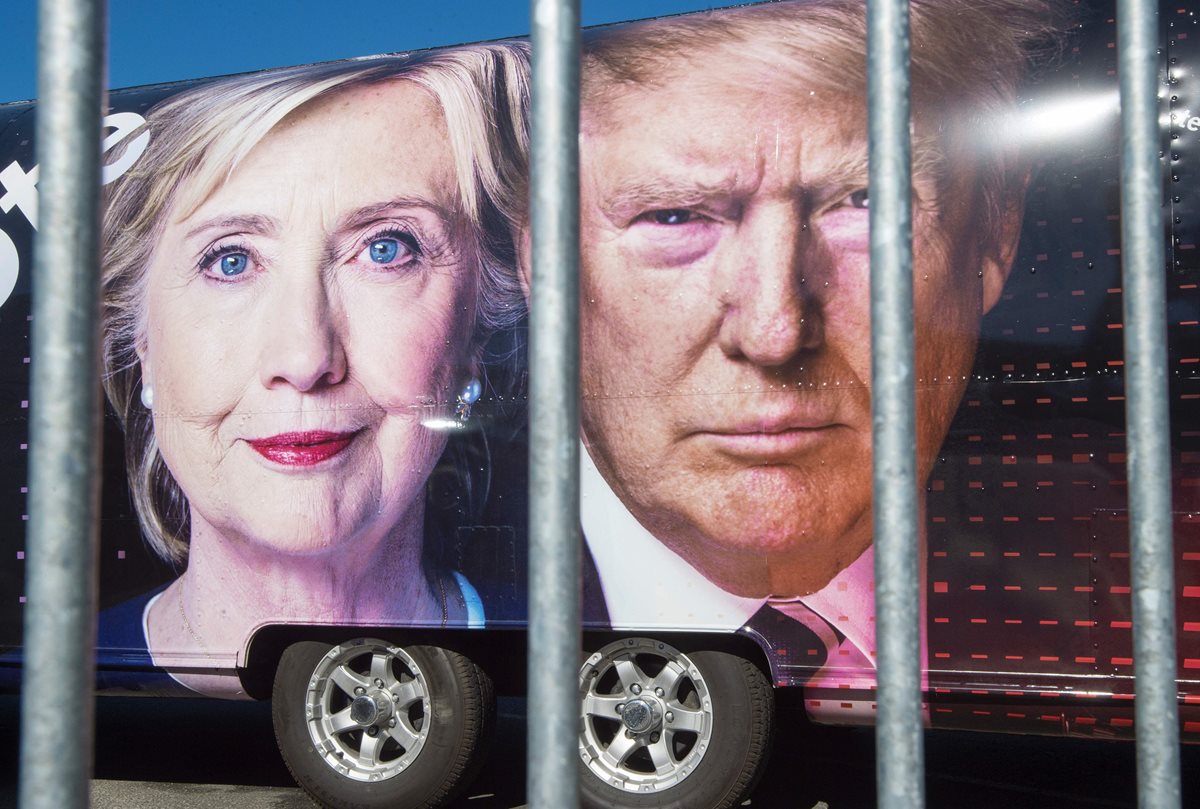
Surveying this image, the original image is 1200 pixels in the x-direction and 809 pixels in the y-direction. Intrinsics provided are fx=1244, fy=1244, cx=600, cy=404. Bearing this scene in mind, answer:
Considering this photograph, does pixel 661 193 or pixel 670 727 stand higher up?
pixel 661 193

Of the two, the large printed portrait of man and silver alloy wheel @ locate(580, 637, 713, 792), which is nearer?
the large printed portrait of man

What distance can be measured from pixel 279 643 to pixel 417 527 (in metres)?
0.98

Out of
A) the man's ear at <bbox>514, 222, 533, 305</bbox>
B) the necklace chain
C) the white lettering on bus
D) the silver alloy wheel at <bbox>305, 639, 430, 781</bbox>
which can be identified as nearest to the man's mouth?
the man's ear at <bbox>514, 222, 533, 305</bbox>

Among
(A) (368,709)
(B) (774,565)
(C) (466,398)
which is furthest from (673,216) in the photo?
(A) (368,709)

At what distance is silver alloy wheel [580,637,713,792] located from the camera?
5297 millimetres

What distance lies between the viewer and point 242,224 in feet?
18.7

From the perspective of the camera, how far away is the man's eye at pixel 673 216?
17.1 feet

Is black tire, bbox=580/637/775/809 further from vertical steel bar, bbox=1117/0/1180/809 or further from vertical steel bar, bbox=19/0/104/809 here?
vertical steel bar, bbox=19/0/104/809

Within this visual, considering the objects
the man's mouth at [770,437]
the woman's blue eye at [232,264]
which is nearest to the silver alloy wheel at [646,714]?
the man's mouth at [770,437]

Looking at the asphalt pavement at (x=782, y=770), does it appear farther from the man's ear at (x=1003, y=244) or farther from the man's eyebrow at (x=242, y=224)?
the man's eyebrow at (x=242, y=224)

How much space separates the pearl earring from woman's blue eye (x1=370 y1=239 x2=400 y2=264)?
2.17 feet

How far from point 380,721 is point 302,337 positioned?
1.78m

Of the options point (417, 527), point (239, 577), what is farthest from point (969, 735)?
point (239, 577)

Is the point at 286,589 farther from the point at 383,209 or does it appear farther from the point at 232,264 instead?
the point at 383,209
